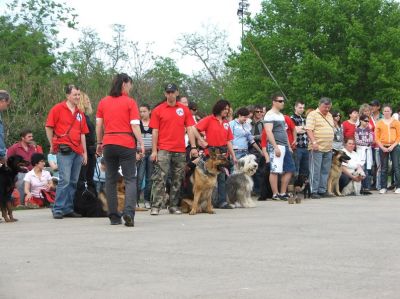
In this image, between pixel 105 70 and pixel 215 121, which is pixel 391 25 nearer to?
pixel 105 70

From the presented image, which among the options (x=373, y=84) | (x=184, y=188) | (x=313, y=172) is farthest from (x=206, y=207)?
(x=373, y=84)

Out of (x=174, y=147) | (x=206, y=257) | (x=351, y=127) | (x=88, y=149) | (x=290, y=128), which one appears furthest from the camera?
(x=351, y=127)

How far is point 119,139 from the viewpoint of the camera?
38.0 feet

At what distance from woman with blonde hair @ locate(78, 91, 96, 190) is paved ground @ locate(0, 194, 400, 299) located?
1256 millimetres

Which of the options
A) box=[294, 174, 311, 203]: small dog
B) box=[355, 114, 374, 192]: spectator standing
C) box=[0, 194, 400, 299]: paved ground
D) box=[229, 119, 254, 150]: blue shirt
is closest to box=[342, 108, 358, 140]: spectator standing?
box=[355, 114, 374, 192]: spectator standing

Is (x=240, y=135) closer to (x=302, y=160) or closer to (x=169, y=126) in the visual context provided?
(x=302, y=160)

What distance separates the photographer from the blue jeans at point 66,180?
42.8 ft

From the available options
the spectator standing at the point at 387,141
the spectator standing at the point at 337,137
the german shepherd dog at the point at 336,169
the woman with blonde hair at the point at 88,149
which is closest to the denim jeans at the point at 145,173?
the woman with blonde hair at the point at 88,149

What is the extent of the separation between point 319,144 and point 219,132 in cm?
403

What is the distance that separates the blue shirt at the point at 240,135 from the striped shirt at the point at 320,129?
5.26 feet

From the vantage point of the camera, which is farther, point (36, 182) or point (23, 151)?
point (23, 151)

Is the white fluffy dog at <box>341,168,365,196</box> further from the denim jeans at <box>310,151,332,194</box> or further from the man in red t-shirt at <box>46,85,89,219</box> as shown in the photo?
the man in red t-shirt at <box>46,85,89,219</box>

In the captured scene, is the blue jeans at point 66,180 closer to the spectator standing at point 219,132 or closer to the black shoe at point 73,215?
the black shoe at point 73,215

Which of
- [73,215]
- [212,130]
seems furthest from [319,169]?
[73,215]
